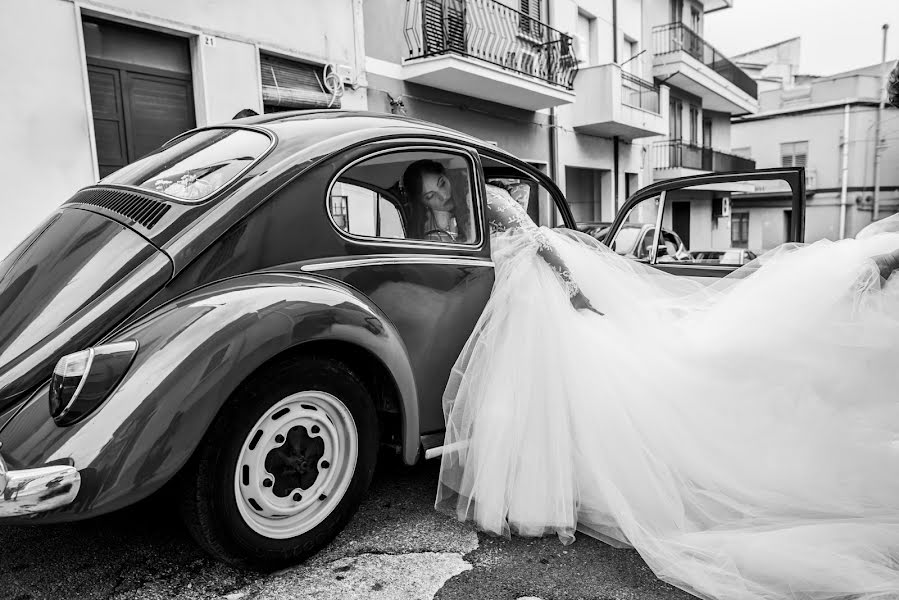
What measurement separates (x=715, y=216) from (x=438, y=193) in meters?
25.2

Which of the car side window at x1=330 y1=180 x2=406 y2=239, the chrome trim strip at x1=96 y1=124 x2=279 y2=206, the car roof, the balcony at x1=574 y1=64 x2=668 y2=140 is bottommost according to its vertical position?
the car side window at x1=330 y1=180 x2=406 y2=239

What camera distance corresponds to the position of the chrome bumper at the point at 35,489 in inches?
76.0

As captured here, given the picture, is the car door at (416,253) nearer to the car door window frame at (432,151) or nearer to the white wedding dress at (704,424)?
the car door window frame at (432,151)

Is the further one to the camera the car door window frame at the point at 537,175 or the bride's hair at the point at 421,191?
the car door window frame at the point at 537,175

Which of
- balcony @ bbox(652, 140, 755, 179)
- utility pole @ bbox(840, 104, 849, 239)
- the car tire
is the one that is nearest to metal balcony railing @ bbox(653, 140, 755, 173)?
balcony @ bbox(652, 140, 755, 179)

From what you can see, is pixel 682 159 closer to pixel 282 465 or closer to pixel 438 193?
pixel 438 193

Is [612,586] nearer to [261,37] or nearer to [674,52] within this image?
[261,37]

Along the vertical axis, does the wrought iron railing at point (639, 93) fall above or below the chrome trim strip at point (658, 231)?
above

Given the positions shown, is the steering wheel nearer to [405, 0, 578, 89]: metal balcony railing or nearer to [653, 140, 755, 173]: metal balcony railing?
[405, 0, 578, 89]: metal balcony railing

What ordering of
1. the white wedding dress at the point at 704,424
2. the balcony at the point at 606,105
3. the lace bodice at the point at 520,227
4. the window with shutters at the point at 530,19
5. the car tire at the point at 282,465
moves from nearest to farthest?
the car tire at the point at 282,465
the white wedding dress at the point at 704,424
the lace bodice at the point at 520,227
the window with shutters at the point at 530,19
the balcony at the point at 606,105

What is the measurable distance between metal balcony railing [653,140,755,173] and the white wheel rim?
68.4ft

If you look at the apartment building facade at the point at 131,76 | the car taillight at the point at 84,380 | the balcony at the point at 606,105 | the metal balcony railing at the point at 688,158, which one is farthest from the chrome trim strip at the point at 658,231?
the metal balcony railing at the point at 688,158

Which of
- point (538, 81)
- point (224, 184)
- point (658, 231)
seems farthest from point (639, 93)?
point (224, 184)

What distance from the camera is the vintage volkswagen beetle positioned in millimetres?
2080
